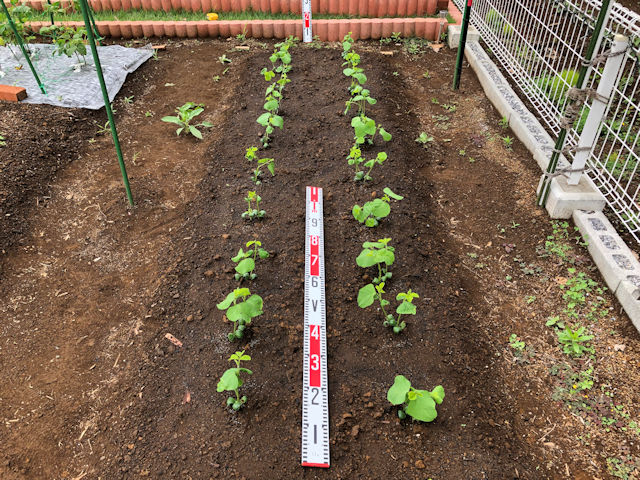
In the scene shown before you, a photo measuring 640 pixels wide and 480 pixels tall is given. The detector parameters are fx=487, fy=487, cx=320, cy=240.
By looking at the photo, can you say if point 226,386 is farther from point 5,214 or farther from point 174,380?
point 5,214

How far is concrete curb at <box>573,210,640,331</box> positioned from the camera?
3.00 meters

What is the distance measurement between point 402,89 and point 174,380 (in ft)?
13.6

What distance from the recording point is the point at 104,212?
4008 millimetres

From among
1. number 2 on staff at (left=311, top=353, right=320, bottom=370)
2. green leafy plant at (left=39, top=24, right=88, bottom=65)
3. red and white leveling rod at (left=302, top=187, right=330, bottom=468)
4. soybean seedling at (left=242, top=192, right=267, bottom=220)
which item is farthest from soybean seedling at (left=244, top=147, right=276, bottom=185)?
green leafy plant at (left=39, top=24, right=88, bottom=65)

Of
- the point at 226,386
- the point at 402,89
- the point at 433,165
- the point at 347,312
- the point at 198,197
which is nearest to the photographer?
the point at 226,386

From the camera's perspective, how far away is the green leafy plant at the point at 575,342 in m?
2.87

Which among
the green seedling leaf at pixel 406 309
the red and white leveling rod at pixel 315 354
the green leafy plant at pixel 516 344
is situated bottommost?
the green leafy plant at pixel 516 344

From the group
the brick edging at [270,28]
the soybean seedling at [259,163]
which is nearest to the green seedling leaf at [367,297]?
the soybean seedling at [259,163]

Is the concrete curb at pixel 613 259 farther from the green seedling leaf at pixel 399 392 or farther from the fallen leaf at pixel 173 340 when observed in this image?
the fallen leaf at pixel 173 340

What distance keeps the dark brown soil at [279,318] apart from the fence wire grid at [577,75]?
528mm

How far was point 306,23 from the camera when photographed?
21.2ft

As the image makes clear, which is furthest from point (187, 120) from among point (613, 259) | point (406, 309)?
point (613, 259)

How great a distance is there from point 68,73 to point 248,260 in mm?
4091

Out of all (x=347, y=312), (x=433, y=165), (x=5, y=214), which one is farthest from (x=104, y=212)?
(x=433, y=165)
